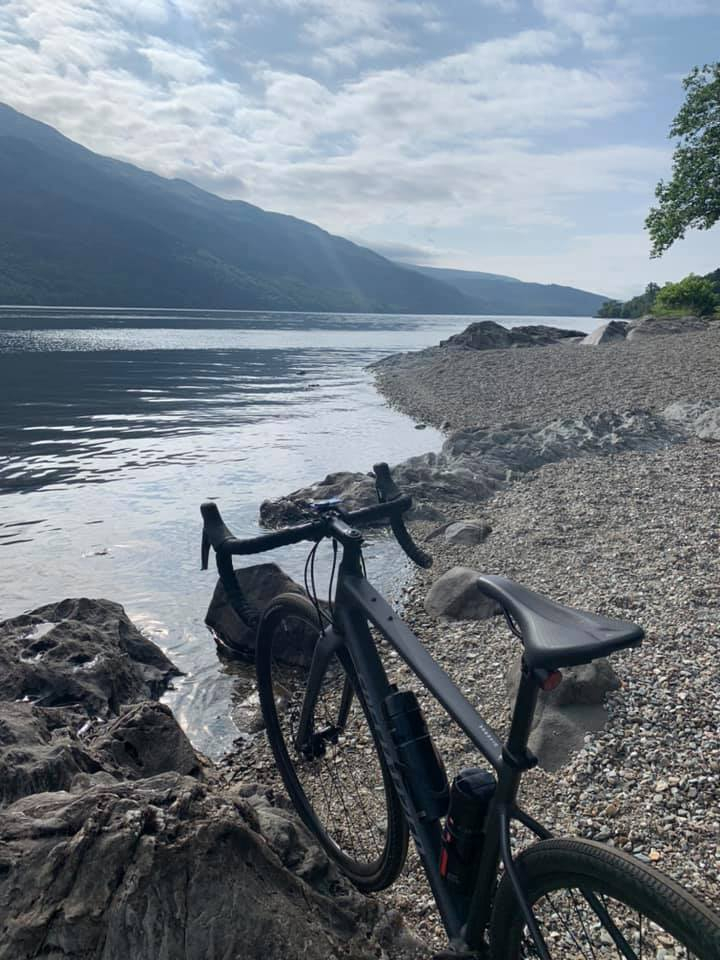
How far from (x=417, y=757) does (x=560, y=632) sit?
43.7 inches

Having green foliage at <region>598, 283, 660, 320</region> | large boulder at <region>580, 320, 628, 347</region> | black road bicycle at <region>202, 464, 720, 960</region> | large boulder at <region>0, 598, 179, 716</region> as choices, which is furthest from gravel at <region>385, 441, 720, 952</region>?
green foliage at <region>598, 283, 660, 320</region>

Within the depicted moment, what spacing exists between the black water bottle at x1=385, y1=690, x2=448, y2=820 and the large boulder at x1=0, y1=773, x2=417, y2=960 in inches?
23.0

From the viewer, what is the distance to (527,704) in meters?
2.16

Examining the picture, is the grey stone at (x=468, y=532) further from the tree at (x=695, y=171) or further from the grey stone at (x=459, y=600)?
the tree at (x=695, y=171)

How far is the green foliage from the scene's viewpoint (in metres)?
69.0

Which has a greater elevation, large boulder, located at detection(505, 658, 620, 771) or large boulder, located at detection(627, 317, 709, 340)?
large boulder, located at detection(627, 317, 709, 340)

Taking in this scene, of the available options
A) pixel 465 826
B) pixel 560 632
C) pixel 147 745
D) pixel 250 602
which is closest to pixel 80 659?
pixel 250 602

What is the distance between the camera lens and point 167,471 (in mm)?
18141

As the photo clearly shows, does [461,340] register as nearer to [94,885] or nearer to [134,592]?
[134,592]

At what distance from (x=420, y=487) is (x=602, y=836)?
10.5 metres

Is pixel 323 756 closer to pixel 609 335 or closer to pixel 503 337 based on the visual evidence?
pixel 609 335

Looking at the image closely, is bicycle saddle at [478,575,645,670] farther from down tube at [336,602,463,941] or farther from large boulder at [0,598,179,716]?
large boulder at [0,598,179,716]

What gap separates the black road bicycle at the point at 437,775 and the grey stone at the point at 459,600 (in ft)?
11.5

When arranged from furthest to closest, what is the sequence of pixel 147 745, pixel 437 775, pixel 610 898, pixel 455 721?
1. pixel 147 745
2. pixel 437 775
3. pixel 455 721
4. pixel 610 898
